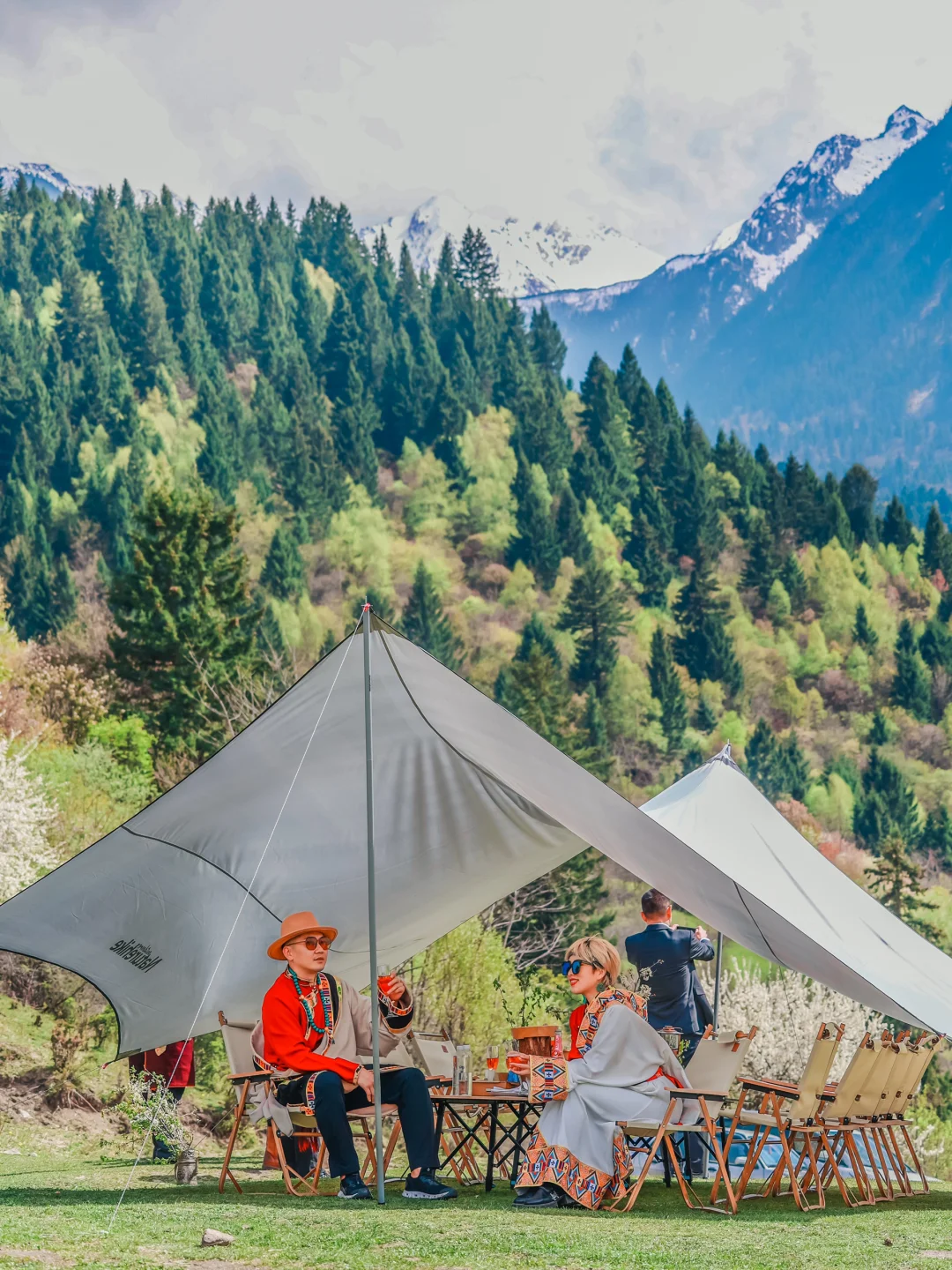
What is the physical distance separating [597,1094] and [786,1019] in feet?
52.5

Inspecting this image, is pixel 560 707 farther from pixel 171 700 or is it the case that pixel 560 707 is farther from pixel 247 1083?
pixel 247 1083

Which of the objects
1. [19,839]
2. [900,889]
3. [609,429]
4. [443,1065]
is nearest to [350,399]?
[609,429]

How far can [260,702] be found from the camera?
21438 millimetres

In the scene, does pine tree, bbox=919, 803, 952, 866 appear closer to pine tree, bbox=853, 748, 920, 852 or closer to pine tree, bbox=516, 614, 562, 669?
pine tree, bbox=853, 748, 920, 852

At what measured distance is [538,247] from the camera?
131750 millimetres

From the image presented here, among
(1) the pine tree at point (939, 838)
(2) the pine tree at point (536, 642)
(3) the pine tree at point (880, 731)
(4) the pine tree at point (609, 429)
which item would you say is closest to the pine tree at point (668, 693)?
(2) the pine tree at point (536, 642)

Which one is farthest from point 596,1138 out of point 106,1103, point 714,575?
point 714,575

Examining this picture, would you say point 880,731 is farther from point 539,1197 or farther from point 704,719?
point 539,1197

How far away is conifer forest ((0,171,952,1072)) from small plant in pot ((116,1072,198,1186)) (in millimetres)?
29073

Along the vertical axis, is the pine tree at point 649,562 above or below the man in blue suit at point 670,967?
above

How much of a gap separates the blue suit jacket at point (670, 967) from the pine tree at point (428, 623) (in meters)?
39.8

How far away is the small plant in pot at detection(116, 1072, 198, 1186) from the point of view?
19.8ft

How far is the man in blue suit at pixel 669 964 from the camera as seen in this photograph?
22.1ft

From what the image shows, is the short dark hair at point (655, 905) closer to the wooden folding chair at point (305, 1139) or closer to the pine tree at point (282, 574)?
the wooden folding chair at point (305, 1139)
